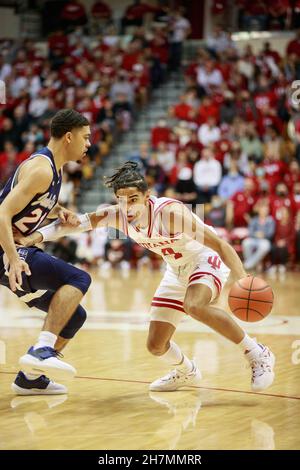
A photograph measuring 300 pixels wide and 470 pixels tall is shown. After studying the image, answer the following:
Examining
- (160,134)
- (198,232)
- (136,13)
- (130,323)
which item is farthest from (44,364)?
(136,13)

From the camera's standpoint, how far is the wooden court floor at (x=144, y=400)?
164 inches

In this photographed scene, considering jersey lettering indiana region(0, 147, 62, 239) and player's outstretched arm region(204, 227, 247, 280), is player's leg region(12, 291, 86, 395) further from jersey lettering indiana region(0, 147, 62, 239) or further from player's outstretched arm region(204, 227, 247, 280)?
player's outstretched arm region(204, 227, 247, 280)

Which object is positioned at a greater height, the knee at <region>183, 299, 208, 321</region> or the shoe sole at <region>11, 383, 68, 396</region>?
the knee at <region>183, 299, 208, 321</region>

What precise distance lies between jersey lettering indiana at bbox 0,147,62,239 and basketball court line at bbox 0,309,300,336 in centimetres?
351

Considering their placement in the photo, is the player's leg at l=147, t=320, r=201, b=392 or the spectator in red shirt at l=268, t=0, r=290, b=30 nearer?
the player's leg at l=147, t=320, r=201, b=392

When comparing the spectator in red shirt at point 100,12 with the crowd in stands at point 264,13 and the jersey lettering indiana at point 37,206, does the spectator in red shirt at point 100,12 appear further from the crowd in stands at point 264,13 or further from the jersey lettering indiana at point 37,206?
the jersey lettering indiana at point 37,206

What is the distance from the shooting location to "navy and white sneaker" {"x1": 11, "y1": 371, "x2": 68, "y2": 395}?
5348mm

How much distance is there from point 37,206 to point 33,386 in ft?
4.01

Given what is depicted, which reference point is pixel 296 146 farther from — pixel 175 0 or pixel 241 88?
pixel 175 0

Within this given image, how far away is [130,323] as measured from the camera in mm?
8875

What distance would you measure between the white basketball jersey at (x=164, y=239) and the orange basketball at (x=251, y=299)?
389 millimetres

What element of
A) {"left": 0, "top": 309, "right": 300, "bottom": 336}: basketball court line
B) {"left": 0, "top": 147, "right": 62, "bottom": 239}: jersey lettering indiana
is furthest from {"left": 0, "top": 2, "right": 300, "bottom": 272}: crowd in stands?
{"left": 0, "top": 147, "right": 62, "bottom": 239}: jersey lettering indiana

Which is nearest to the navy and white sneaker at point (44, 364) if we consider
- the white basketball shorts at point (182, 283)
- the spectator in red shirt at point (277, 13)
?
the white basketball shorts at point (182, 283)
